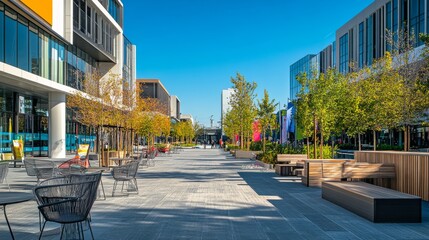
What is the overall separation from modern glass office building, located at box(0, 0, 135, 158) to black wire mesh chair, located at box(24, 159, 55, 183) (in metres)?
10.3

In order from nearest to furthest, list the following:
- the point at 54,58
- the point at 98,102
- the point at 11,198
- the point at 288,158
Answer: the point at 11,198, the point at 288,158, the point at 98,102, the point at 54,58

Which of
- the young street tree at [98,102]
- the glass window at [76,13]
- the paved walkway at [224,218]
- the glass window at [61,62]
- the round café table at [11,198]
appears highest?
the glass window at [76,13]

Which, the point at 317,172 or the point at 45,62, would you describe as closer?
the point at 317,172

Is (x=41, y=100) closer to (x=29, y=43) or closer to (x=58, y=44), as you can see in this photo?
(x=58, y=44)

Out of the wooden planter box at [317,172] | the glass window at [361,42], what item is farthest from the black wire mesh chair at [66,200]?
the glass window at [361,42]

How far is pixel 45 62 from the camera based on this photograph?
26516 millimetres

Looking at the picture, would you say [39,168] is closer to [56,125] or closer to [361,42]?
[56,125]

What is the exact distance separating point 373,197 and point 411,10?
36362mm

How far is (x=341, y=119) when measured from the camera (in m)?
19.5

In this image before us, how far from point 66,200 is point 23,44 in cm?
2132

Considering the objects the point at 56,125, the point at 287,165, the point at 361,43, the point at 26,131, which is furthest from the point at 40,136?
the point at 361,43

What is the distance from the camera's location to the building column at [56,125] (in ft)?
96.5

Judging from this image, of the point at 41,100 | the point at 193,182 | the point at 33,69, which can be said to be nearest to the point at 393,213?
the point at 193,182

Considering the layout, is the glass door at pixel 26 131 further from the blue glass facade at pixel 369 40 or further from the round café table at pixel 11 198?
the blue glass facade at pixel 369 40
